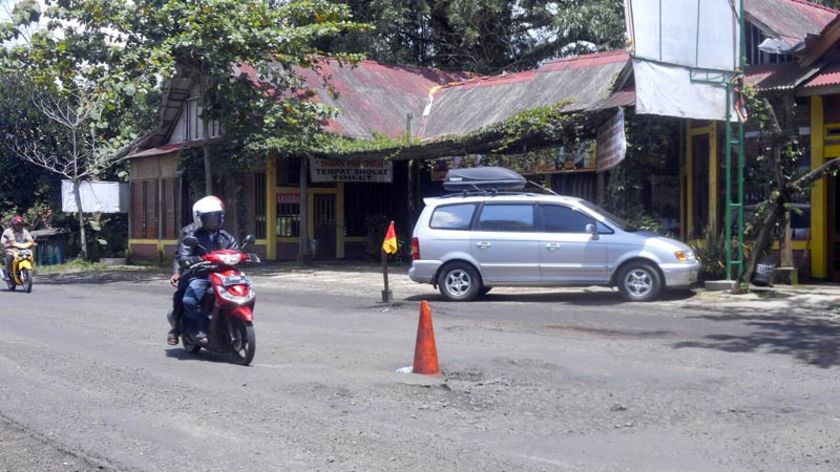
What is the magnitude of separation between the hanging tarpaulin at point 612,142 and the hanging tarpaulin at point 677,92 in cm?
168

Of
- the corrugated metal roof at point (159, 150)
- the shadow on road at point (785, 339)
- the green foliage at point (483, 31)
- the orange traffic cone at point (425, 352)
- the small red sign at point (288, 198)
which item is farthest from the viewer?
the green foliage at point (483, 31)

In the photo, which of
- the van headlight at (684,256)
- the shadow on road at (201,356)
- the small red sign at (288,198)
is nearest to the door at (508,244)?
the van headlight at (684,256)

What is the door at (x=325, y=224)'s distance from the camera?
91.8 ft

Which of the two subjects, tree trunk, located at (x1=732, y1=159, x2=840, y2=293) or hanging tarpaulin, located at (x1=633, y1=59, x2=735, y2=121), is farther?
hanging tarpaulin, located at (x1=633, y1=59, x2=735, y2=121)

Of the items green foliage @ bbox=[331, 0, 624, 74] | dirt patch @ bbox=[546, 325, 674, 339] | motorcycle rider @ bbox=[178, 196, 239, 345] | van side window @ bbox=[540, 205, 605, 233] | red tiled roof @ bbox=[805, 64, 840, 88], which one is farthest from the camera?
green foliage @ bbox=[331, 0, 624, 74]

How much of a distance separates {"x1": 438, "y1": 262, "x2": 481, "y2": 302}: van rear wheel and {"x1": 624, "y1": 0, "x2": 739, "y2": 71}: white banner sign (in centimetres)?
444

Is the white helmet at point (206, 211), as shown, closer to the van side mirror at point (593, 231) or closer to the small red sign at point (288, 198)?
the van side mirror at point (593, 231)

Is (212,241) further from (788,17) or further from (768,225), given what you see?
(788,17)

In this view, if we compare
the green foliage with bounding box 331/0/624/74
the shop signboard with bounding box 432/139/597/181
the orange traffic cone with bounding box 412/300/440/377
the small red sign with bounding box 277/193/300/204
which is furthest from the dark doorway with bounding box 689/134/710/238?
the small red sign with bounding box 277/193/300/204

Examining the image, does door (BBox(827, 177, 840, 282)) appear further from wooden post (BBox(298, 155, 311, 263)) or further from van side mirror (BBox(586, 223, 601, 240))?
wooden post (BBox(298, 155, 311, 263))

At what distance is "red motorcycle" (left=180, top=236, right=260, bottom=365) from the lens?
30.6ft

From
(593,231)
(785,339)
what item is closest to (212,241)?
(785,339)

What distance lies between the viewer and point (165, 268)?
2886 cm

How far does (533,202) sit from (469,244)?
1.25 meters
